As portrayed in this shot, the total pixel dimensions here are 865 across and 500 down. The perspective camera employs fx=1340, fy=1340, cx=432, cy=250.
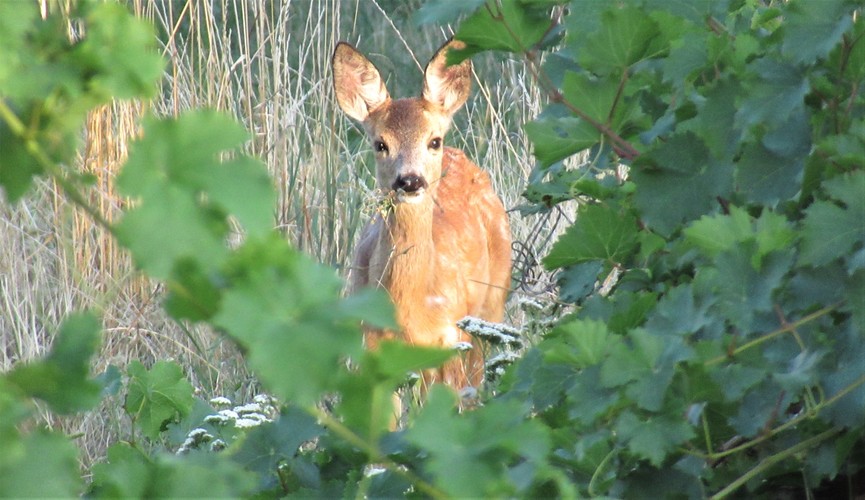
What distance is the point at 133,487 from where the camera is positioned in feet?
3.74

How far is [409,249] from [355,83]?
3.06 ft

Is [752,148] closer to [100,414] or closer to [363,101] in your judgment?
[100,414]

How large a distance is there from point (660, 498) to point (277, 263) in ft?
3.39

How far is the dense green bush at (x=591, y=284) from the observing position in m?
1.05

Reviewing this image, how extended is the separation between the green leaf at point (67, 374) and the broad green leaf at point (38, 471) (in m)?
0.10

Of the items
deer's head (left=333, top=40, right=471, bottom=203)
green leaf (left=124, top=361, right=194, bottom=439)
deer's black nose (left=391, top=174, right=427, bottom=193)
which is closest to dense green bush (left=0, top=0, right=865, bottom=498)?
green leaf (left=124, top=361, right=194, bottom=439)

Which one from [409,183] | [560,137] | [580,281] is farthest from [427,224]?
[560,137]

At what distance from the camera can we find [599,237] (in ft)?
7.63

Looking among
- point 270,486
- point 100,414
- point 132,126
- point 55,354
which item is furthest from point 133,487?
point 132,126

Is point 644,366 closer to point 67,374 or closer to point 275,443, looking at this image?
point 275,443

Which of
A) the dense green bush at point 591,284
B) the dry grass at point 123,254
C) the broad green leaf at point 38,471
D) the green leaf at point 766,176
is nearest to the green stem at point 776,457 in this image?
the dense green bush at point 591,284

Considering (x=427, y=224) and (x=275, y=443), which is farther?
(x=427, y=224)

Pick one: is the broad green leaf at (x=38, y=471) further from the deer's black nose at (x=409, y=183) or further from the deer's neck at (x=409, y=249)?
the deer's neck at (x=409, y=249)

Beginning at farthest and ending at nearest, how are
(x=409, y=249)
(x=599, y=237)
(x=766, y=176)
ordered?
(x=409, y=249), (x=599, y=237), (x=766, y=176)
